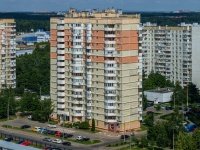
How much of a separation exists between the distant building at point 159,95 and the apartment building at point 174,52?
5.39m

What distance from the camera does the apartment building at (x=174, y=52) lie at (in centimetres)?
6334

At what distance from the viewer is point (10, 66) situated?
6009cm

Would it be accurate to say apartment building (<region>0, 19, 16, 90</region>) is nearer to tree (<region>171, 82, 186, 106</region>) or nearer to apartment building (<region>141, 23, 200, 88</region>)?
apartment building (<region>141, 23, 200, 88</region>)

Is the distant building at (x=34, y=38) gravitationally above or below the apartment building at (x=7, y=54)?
above

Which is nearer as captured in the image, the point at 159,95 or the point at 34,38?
the point at 159,95

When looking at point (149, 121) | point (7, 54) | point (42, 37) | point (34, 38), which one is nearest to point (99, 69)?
point (149, 121)

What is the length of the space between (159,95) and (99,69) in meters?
14.4

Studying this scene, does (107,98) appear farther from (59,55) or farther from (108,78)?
(59,55)

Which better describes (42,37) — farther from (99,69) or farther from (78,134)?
(78,134)

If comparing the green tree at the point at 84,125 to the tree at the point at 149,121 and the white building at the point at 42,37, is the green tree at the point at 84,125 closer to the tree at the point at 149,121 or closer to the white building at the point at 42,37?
the tree at the point at 149,121

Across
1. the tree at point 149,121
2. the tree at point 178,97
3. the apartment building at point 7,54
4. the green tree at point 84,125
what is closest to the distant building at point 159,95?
the tree at point 178,97

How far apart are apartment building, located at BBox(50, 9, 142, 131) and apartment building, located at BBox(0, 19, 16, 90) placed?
11.9 meters

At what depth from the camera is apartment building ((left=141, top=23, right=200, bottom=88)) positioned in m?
63.3

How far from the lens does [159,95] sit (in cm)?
5816
